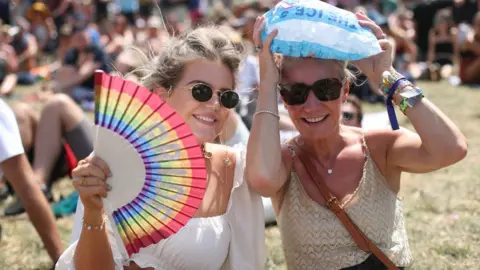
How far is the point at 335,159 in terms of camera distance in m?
2.83

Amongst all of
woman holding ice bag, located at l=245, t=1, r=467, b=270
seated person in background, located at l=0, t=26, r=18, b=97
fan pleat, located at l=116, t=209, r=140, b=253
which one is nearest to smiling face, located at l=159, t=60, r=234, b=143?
woman holding ice bag, located at l=245, t=1, r=467, b=270

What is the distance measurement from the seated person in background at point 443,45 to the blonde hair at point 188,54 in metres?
10.8

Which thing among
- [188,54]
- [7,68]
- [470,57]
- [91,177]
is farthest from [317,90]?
[470,57]

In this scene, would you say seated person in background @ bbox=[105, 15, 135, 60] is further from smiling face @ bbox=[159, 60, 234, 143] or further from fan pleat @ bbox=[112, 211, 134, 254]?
fan pleat @ bbox=[112, 211, 134, 254]

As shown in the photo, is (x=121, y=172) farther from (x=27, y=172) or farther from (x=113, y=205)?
(x=27, y=172)

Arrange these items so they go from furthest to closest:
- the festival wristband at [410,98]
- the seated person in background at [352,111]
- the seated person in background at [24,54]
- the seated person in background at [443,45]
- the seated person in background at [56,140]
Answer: the seated person in background at [443,45] < the seated person in background at [24,54] < the seated person in background at [56,140] < the seated person in background at [352,111] < the festival wristband at [410,98]


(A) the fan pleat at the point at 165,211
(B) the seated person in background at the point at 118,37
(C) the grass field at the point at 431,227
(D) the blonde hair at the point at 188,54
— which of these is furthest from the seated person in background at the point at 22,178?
(B) the seated person in background at the point at 118,37

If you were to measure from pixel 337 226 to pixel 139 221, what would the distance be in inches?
32.5

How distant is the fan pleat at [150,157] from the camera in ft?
6.89

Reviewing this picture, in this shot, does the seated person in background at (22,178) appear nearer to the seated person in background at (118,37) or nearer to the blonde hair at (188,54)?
the blonde hair at (188,54)

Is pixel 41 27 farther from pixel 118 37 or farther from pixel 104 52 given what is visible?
pixel 104 52

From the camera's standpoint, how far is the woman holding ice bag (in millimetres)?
2586

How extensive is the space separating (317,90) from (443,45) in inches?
458

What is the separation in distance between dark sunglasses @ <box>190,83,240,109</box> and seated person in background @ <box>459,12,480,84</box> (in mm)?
9637
